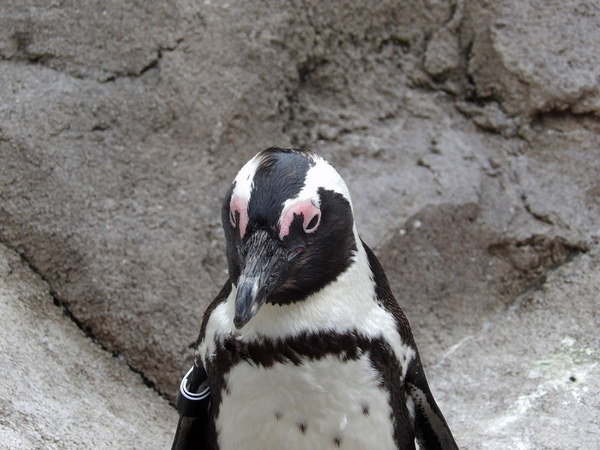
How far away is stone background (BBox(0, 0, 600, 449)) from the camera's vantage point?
7.99ft

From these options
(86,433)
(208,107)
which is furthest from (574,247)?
(86,433)

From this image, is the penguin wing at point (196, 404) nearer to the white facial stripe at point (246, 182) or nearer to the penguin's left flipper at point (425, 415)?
the white facial stripe at point (246, 182)

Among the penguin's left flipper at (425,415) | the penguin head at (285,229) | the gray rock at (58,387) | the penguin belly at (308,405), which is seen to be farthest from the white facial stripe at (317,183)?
the gray rock at (58,387)

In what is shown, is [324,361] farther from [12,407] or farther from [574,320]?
[574,320]

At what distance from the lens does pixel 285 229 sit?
142cm

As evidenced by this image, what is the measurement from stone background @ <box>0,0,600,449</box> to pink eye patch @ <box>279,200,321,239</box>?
1089 millimetres

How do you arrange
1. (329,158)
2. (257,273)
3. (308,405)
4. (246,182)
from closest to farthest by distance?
(257,273), (246,182), (308,405), (329,158)

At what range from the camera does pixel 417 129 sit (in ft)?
9.99

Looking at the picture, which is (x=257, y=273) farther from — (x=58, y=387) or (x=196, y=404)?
(x=58, y=387)

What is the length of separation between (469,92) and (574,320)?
1128 millimetres

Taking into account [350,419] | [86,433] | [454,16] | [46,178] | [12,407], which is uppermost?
[454,16]

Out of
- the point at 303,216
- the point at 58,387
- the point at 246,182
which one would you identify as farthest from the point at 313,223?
the point at 58,387

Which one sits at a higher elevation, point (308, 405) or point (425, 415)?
point (308, 405)

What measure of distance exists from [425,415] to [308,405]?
0.41 metres
